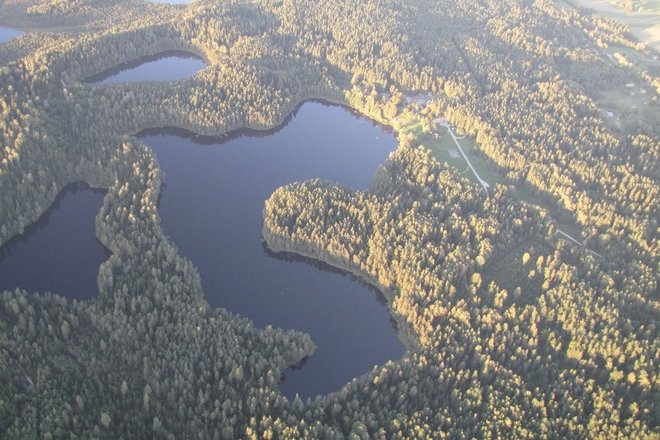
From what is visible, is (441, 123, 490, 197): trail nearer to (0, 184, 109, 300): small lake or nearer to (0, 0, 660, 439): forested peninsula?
(0, 0, 660, 439): forested peninsula

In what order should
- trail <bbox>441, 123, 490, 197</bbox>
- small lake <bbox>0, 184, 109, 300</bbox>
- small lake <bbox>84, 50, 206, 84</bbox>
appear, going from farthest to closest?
1. small lake <bbox>84, 50, 206, 84</bbox>
2. trail <bbox>441, 123, 490, 197</bbox>
3. small lake <bbox>0, 184, 109, 300</bbox>

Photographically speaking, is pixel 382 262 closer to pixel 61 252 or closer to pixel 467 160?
pixel 467 160

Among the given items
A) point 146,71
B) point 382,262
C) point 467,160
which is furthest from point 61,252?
point 467,160

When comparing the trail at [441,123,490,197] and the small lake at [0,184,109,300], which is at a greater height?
the trail at [441,123,490,197]

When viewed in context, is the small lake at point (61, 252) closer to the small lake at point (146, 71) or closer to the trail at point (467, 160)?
the small lake at point (146, 71)

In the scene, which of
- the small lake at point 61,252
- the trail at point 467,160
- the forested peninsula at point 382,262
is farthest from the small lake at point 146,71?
the trail at point 467,160

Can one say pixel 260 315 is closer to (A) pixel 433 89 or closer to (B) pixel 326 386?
(B) pixel 326 386

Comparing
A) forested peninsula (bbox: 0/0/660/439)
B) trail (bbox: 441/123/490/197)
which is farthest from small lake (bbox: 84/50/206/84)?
trail (bbox: 441/123/490/197)
